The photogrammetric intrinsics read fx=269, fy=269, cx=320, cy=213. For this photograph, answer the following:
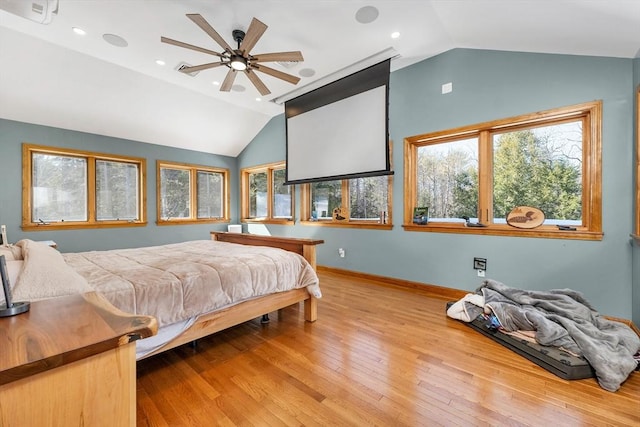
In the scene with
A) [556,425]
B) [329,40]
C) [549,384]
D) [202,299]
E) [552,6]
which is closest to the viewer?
[556,425]

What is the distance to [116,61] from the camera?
148 inches

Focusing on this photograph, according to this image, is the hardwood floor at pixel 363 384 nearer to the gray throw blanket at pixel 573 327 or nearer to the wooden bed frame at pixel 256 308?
the gray throw blanket at pixel 573 327

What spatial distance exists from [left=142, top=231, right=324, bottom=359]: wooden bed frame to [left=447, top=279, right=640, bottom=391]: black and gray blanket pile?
5.09 ft

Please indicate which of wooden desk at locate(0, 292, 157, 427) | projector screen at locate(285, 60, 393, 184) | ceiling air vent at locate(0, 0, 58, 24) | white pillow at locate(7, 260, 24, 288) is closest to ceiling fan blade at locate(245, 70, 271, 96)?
projector screen at locate(285, 60, 393, 184)

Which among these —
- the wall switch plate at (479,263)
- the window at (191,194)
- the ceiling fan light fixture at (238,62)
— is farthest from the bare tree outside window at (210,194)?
the wall switch plate at (479,263)

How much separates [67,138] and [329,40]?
4596 mm

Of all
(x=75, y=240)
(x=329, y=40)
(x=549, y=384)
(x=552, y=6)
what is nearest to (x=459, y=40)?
(x=552, y=6)

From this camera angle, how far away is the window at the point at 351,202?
4.23 metres

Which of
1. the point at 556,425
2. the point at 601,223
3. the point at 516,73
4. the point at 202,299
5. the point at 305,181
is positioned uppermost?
the point at 516,73

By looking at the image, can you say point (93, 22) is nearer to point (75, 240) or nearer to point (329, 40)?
point (329, 40)

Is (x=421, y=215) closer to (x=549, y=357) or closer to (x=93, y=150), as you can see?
(x=549, y=357)

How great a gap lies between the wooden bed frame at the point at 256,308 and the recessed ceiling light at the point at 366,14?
2.32 metres

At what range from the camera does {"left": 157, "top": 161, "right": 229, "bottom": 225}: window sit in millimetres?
5688

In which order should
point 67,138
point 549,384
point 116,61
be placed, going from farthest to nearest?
1. point 67,138
2. point 116,61
3. point 549,384
